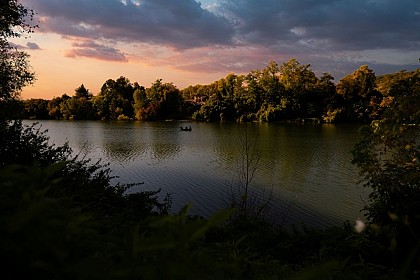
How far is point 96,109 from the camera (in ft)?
367

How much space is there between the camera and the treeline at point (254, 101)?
8279 centimetres

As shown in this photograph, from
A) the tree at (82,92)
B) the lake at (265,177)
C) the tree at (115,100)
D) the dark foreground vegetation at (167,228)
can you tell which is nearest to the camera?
the dark foreground vegetation at (167,228)

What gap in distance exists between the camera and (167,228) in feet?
5.41

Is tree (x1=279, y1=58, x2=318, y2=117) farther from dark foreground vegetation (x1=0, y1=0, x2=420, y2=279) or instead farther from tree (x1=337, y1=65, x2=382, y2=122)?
dark foreground vegetation (x1=0, y1=0, x2=420, y2=279)

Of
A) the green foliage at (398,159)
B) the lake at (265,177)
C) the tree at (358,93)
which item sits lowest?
the lake at (265,177)

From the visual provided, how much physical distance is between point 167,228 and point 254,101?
3665 inches

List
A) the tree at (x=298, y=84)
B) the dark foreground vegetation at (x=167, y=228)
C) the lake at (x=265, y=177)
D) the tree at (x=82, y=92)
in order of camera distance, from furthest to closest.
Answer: the tree at (x=82, y=92)
the tree at (x=298, y=84)
the lake at (x=265, y=177)
the dark foreground vegetation at (x=167, y=228)

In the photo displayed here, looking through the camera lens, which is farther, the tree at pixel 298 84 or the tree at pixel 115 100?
the tree at pixel 115 100

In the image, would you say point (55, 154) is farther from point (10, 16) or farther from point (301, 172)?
point (301, 172)

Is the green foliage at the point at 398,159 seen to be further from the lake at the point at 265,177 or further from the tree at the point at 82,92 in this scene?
the tree at the point at 82,92

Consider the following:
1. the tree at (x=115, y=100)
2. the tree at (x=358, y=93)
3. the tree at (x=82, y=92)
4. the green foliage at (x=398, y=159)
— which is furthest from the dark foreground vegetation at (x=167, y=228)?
the tree at (x=82, y=92)

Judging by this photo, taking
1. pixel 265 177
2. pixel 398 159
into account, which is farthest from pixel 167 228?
pixel 265 177

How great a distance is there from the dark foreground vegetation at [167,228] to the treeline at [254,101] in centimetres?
6719

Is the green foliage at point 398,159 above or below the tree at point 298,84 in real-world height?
below
